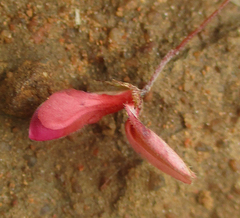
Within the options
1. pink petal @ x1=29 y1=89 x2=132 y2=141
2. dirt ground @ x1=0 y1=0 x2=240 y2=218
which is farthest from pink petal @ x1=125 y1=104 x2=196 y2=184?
dirt ground @ x1=0 y1=0 x2=240 y2=218

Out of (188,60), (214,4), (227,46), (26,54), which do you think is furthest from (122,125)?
(214,4)

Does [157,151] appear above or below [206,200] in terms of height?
above

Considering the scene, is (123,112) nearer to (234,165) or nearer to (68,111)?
(68,111)

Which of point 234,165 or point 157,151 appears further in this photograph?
point 234,165

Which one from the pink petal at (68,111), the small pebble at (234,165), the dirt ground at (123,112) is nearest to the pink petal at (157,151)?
the pink petal at (68,111)

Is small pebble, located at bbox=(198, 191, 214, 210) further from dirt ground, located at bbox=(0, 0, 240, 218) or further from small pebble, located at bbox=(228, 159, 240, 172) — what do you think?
small pebble, located at bbox=(228, 159, 240, 172)

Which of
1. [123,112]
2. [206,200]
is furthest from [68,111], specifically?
[206,200]
